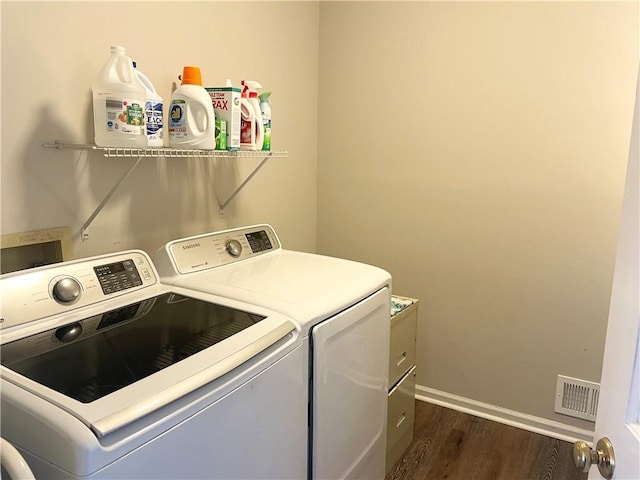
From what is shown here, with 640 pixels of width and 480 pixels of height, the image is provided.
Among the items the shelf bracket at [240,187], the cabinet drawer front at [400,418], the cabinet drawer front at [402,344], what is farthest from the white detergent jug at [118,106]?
the cabinet drawer front at [400,418]

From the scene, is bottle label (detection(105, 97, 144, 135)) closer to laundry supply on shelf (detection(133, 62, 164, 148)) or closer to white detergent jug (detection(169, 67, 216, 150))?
laundry supply on shelf (detection(133, 62, 164, 148))

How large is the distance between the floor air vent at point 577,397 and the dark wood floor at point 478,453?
16 centimetres

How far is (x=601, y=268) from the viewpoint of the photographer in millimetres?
2102

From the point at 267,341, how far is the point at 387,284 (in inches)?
26.7

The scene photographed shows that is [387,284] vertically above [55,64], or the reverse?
[55,64]

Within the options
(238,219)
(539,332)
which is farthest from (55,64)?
(539,332)

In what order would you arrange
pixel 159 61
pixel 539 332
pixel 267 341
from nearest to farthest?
pixel 267 341, pixel 159 61, pixel 539 332

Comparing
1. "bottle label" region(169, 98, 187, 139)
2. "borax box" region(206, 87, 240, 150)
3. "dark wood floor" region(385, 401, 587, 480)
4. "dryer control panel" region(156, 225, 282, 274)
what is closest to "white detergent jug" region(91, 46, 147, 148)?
"bottle label" region(169, 98, 187, 139)

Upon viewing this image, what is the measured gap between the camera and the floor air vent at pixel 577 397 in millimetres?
2213

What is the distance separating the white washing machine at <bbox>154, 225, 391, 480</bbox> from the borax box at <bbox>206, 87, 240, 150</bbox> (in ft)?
1.25

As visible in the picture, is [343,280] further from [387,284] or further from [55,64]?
[55,64]

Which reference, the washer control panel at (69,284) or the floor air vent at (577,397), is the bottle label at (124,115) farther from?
the floor air vent at (577,397)

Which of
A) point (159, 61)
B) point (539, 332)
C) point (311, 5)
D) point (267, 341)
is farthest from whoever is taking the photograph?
point (311, 5)

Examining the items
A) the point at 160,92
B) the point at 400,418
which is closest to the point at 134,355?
the point at 160,92
